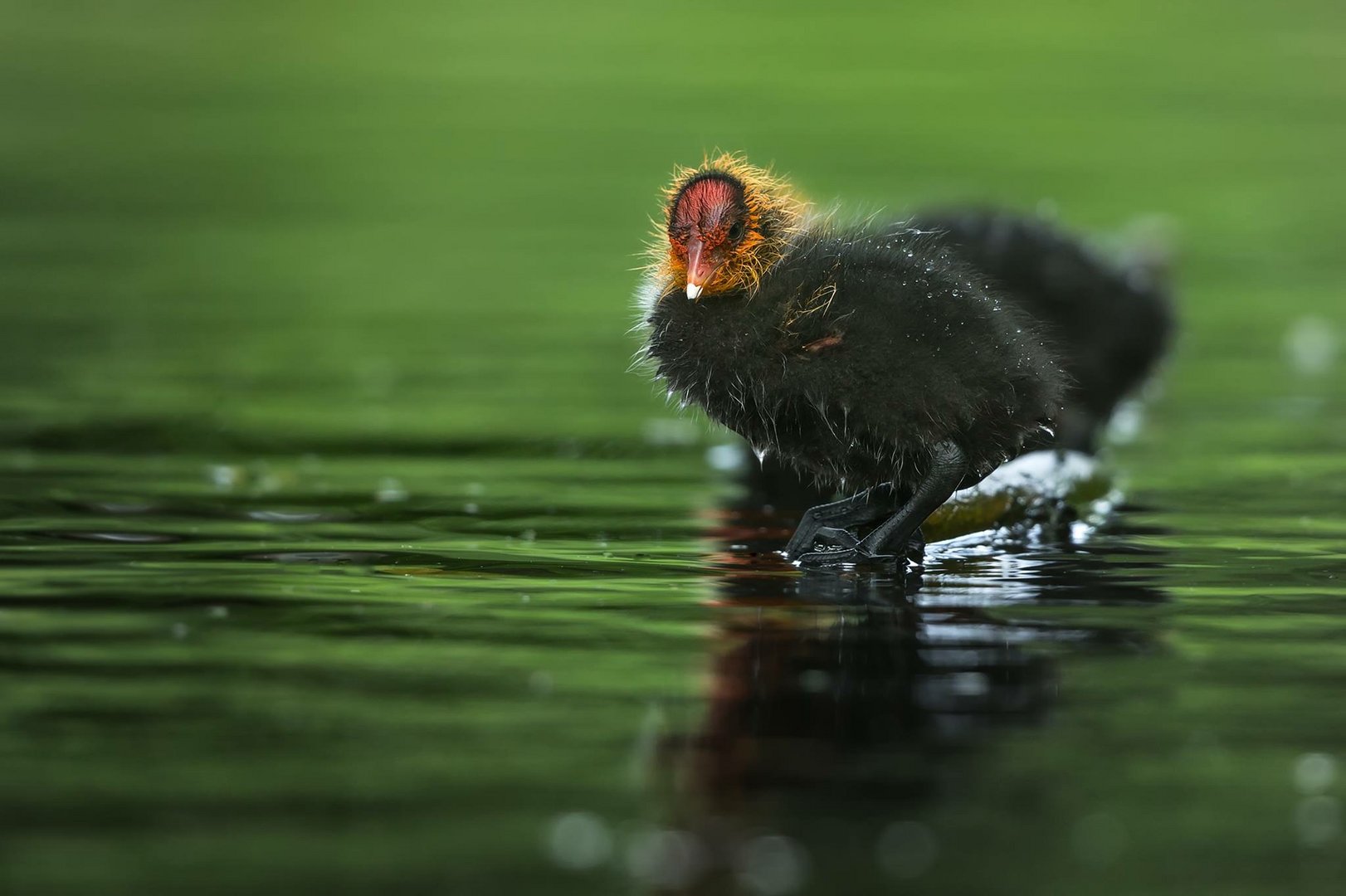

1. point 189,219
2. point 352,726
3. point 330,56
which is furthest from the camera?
point 330,56

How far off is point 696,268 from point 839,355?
0.53m

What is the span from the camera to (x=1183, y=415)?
35.1 feet

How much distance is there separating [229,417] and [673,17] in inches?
1027

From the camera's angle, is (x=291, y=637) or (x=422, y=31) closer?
(x=291, y=637)

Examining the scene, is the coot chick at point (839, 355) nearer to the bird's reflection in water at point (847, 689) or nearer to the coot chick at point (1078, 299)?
the bird's reflection in water at point (847, 689)

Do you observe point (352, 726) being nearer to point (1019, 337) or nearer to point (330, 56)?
point (1019, 337)

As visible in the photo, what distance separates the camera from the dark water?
13.4 feet

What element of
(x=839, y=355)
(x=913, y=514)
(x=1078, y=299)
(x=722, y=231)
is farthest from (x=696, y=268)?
(x=1078, y=299)

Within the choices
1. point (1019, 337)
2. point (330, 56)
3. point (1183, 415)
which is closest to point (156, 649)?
point (1019, 337)

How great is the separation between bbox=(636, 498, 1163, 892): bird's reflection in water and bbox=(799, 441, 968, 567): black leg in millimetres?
153

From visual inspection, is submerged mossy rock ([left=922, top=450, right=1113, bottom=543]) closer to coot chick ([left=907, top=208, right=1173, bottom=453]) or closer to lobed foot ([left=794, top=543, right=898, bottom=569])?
lobed foot ([left=794, top=543, right=898, bottom=569])

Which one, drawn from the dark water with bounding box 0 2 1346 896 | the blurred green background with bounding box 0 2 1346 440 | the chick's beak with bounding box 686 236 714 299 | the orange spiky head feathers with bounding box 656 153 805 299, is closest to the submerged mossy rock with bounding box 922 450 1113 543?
the dark water with bounding box 0 2 1346 896

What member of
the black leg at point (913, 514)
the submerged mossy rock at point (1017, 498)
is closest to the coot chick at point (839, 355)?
the black leg at point (913, 514)

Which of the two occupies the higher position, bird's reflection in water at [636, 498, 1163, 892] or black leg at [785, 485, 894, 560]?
black leg at [785, 485, 894, 560]
